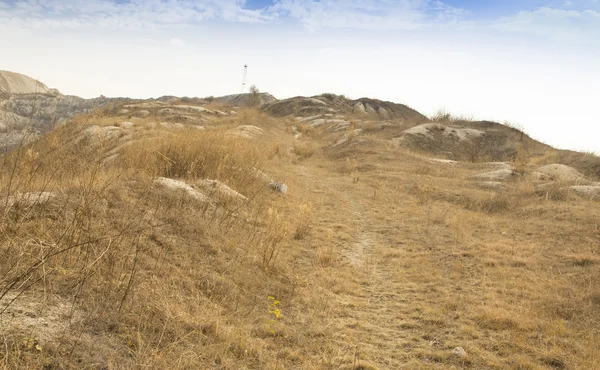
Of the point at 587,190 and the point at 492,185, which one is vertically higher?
the point at 587,190

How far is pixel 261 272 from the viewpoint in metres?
4.61

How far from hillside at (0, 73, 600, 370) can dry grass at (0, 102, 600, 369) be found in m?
0.02

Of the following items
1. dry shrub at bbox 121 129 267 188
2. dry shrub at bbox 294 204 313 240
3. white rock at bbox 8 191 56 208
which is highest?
dry shrub at bbox 121 129 267 188

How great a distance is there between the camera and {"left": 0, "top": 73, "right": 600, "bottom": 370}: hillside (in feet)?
9.21

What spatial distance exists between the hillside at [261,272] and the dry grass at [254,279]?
0.8 inches

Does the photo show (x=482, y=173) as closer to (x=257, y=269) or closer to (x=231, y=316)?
(x=257, y=269)

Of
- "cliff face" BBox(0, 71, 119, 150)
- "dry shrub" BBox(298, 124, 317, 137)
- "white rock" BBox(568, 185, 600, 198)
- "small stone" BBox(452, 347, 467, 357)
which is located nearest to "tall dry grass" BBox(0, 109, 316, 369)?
"cliff face" BBox(0, 71, 119, 150)

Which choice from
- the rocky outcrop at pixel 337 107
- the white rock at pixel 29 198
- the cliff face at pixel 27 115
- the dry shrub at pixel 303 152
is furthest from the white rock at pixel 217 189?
the rocky outcrop at pixel 337 107

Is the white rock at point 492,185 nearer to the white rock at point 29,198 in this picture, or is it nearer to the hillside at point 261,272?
the hillside at point 261,272

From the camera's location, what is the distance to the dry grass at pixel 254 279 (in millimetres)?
2773

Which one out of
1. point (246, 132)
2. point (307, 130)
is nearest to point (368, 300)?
point (246, 132)

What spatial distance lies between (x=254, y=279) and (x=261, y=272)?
0.83 ft

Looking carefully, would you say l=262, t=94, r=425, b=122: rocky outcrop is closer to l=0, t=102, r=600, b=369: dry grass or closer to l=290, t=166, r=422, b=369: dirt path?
l=290, t=166, r=422, b=369: dirt path

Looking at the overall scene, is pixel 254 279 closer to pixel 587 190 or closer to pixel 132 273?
pixel 132 273
